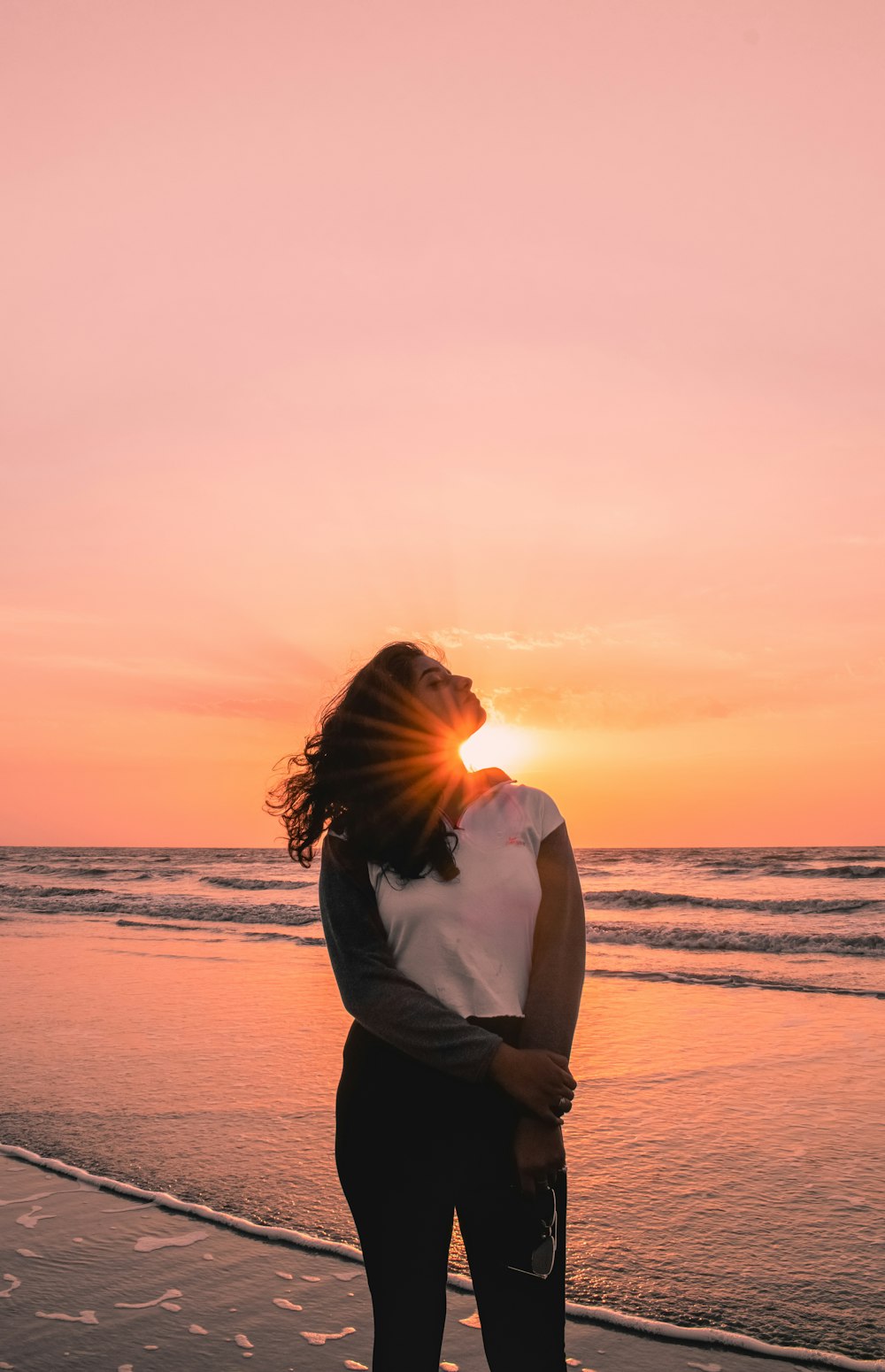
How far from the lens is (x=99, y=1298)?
345cm

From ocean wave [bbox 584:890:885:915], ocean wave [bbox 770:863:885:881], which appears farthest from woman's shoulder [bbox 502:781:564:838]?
ocean wave [bbox 770:863:885:881]

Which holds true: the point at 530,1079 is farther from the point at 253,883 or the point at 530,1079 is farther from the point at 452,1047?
the point at 253,883

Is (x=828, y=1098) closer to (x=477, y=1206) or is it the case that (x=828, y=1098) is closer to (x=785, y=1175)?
(x=785, y=1175)

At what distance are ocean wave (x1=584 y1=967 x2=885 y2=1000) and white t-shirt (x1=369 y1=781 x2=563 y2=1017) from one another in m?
9.29

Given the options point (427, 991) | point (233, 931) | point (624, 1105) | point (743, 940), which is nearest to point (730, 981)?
point (743, 940)

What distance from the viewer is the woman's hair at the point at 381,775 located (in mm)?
1922

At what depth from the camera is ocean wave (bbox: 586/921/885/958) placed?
1459cm

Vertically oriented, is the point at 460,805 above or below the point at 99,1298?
above

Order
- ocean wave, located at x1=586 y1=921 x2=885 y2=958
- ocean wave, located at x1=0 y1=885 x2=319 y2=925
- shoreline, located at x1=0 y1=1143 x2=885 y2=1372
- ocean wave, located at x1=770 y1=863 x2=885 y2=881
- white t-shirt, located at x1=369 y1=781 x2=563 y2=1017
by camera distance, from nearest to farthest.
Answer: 1. white t-shirt, located at x1=369 y1=781 x2=563 y2=1017
2. shoreline, located at x1=0 y1=1143 x2=885 y2=1372
3. ocean wave, located at x1=586 y1=921 x2=885 y2=958
4. ocean wave, located at x1=0 y1=885 x2=319 y2=925
5. ocean wave, located at x1=770 y1=863 x2=885 y2=881

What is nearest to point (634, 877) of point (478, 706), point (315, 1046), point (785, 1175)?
point (315, 1046)

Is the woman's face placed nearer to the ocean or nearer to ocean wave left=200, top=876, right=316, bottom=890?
the ocean

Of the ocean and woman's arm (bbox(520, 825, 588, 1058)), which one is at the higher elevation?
woman's arm (bbox(520, 825, 588, 1058))

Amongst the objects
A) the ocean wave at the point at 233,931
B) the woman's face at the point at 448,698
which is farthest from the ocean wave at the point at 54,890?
the woman's face at the point at 448,698

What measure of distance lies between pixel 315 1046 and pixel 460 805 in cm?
621
